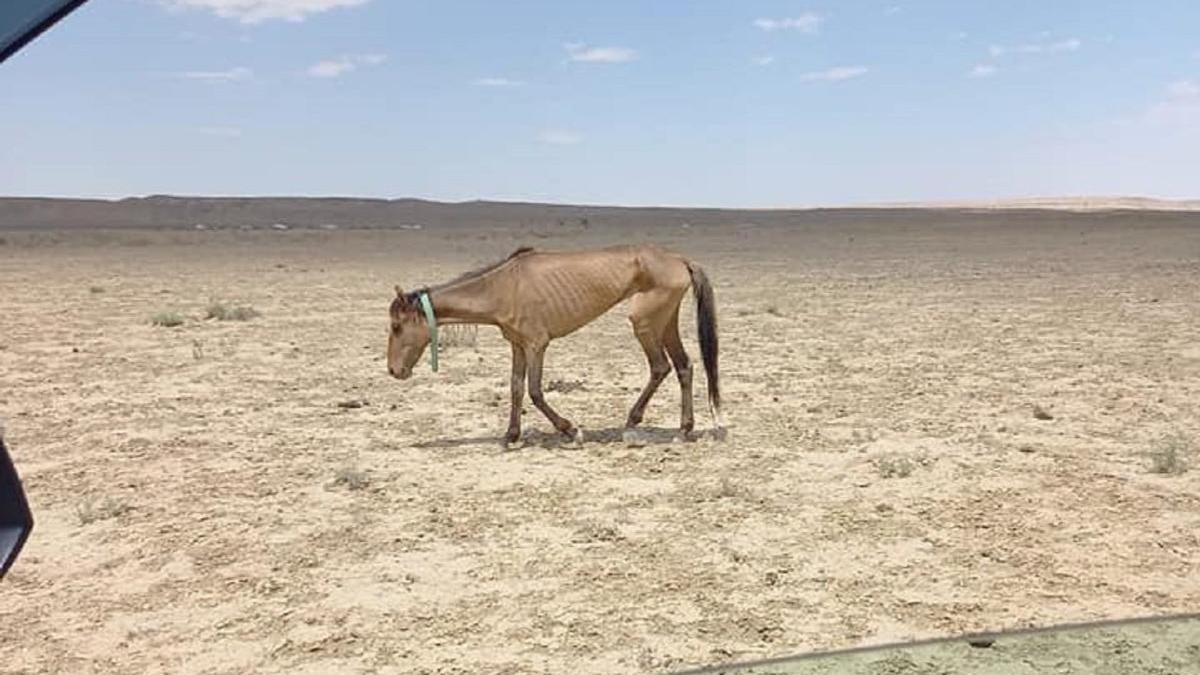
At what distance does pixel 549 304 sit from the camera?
25.9 ft

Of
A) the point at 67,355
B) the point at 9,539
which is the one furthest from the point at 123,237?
the point at 9,539

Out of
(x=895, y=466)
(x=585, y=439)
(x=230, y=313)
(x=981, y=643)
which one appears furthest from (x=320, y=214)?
(x=981, y=643)

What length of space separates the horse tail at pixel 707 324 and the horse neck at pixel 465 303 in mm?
1437

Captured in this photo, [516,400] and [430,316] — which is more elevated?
[430,316]

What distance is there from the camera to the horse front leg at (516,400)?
7.92m

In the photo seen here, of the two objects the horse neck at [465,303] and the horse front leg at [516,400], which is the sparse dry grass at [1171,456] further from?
the horse neck at [465,303]

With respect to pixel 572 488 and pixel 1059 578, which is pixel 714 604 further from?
pixel 572 488

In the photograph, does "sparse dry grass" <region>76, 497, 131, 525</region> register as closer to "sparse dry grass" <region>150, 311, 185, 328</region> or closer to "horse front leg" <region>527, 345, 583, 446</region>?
"horse front leg" <region>527, 345, 583, 446</region>

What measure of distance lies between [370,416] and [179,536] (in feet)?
10.8

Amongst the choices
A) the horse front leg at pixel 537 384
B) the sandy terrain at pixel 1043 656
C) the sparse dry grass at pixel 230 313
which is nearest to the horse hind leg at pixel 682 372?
the horse front leg at pixel 537 384

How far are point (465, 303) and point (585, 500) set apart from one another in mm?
1919

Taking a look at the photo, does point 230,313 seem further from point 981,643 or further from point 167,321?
point 981,643

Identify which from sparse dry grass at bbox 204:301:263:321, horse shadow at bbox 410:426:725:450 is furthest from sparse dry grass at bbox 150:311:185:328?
horse shadow at bbox 410:426:725:450

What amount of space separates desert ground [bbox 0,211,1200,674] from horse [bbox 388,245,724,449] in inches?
19.0
